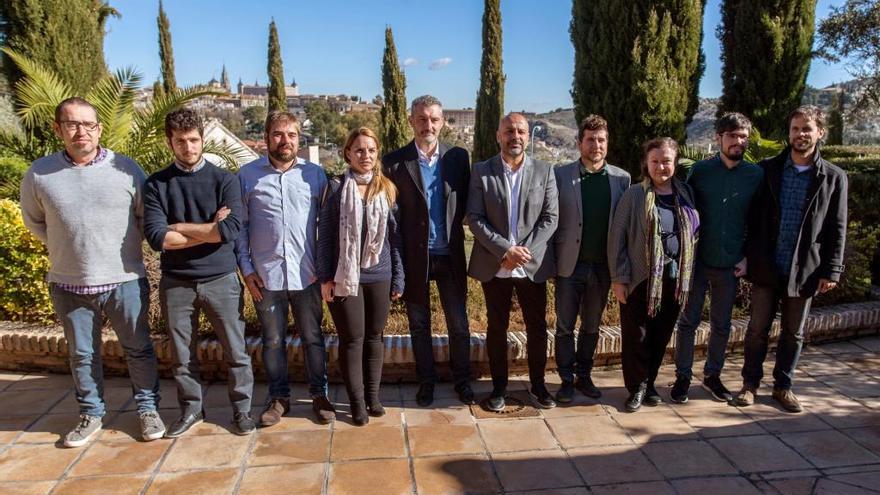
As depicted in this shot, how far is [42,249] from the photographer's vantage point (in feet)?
13.8

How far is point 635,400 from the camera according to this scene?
358 cm

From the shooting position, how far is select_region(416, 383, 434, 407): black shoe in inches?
144

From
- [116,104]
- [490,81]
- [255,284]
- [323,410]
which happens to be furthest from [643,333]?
[490,81]

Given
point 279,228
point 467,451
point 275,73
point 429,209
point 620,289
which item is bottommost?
point 467,451

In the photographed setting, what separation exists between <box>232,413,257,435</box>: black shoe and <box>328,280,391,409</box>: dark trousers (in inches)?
22.5

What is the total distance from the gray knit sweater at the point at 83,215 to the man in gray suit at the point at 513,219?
1.90 m

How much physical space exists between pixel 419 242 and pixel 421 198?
10.0 inches

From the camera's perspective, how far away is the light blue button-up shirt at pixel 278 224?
10.5ft

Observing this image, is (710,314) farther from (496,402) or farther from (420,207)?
(420,207)

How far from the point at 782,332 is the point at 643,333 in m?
0.94

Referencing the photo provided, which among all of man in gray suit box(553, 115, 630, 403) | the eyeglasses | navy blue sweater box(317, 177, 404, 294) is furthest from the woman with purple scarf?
the eyeglasses

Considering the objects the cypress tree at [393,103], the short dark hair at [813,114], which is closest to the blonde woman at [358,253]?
the short dark hair at [813,114]

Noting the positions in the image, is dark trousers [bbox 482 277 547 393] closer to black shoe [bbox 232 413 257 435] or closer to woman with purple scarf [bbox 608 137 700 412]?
woman with purple scarf [bbox 608 137 700 412]

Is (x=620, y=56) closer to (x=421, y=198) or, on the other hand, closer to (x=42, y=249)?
(x=421, y=198)
